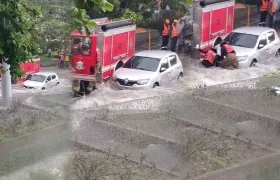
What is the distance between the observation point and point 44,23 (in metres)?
21.8

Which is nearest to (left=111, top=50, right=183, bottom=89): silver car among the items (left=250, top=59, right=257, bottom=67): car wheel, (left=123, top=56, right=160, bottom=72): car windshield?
(left=123, top=56, right=160, bottom=72): car windshield

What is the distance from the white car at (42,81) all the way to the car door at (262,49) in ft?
21.0

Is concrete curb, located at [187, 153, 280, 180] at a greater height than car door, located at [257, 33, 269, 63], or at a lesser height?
lesser

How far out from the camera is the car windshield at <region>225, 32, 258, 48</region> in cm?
1900

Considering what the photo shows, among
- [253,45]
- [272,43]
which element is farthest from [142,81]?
[272,43]

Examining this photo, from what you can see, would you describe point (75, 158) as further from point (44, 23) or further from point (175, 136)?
point (44, 23)

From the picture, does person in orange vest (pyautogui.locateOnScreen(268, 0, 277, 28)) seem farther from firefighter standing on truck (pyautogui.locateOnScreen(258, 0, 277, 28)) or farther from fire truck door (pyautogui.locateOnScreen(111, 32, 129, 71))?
fire truck door (pyautogui.locateOnScreen(111, 32, 129, 71))

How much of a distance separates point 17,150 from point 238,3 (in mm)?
20371

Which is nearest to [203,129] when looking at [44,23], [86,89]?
[86,89]

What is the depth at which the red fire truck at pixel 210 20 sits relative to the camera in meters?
19.4

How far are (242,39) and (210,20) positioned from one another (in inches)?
53.4

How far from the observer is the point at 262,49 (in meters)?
19.0

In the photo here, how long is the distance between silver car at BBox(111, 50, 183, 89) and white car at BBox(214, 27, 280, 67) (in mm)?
2057

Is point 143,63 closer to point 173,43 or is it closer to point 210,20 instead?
point 210,20
